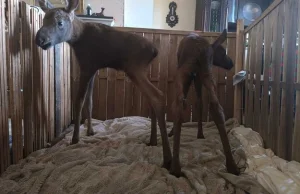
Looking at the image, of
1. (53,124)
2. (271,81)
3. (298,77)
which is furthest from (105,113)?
(298,77)

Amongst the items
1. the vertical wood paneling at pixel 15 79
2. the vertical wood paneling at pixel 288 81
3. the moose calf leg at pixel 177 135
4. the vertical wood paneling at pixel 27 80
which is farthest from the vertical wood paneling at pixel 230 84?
the vertical wood paneling at pixel 15 79

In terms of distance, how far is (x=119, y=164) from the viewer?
1960 mm

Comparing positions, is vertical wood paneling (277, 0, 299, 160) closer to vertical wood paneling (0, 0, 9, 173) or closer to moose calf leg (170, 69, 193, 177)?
moose calf leg (170, 69, 193, 177)

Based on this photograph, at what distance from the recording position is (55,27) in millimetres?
2137

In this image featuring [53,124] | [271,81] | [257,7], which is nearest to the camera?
[271,81]

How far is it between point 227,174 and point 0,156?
163 centimetres

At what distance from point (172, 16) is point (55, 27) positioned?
5324mm

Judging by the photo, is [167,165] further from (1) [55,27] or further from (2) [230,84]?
(2) [230,84]

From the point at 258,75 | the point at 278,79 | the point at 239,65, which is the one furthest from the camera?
the point at 239,65

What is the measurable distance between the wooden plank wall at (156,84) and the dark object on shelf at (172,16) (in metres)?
3.35

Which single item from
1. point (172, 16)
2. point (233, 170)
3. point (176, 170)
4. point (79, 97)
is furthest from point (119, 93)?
point (172, 16)

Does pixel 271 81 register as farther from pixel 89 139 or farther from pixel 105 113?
pixel 105 113

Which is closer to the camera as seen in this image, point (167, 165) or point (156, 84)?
point (167, 165)

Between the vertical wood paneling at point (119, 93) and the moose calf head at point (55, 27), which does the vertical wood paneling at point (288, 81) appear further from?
the vertical wood paneling at point (119, 93)
